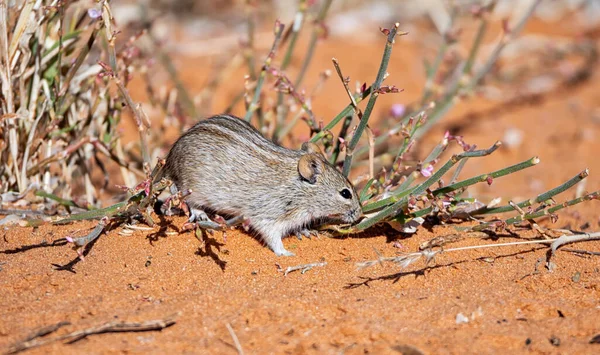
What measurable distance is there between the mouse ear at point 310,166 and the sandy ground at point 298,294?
0.38m

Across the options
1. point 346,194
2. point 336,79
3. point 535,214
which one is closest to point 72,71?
point 346,194

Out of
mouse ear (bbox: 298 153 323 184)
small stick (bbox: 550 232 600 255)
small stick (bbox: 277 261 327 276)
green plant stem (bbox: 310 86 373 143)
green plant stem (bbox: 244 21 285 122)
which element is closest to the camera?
small stick (bbox: 277 261 327 276)

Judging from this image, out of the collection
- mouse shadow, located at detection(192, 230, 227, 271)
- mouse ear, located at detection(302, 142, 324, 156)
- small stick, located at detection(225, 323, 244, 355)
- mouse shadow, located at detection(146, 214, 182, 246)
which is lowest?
mouse shadow, located at detection(192, 230, 227, 271)

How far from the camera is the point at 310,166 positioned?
4141 millimetres

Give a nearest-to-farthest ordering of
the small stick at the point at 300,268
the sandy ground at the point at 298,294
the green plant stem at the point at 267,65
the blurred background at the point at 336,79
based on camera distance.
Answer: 1. the sandy ground at the point at 298,294
2. the small stick at the point at 300,268
3. the green plant stem at the point at 267,65
4. the blurred background at the point at 336,79

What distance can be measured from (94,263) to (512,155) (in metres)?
4.88

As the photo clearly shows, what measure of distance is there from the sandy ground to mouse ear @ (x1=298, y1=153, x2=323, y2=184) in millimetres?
383

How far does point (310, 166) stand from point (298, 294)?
1.04 m

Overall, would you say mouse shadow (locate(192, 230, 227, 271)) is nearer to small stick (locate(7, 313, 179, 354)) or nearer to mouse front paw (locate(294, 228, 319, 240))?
mouse front paw (locate(294, 228, 319, 240))

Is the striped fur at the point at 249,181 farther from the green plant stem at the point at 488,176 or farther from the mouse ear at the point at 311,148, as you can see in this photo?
the green plant stem at the point at 488,176

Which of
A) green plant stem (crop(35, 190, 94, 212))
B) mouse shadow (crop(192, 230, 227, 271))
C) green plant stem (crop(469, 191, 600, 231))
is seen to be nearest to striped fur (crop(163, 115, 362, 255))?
mouse shadow (crop(192, 230, 227, 271))

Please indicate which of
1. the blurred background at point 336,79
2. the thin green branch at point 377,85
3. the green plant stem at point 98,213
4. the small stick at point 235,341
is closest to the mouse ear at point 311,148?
the blurred background at point 336,79

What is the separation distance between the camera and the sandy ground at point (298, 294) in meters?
2.89

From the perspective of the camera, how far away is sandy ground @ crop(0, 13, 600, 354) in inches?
114
